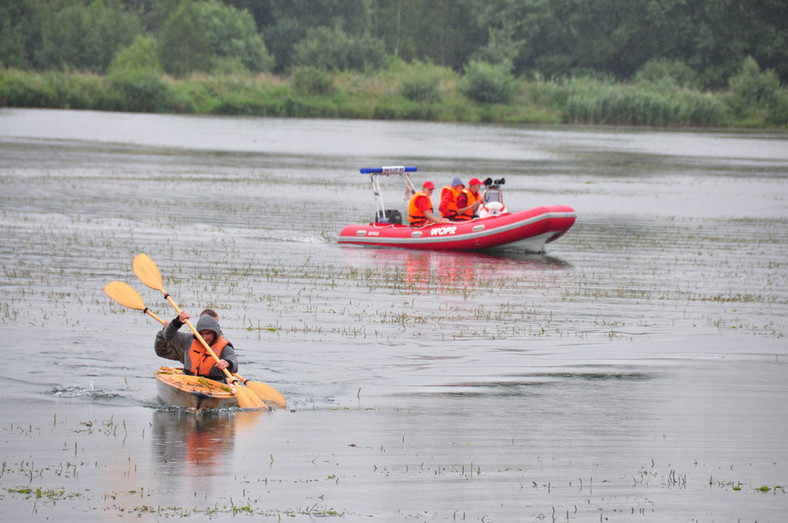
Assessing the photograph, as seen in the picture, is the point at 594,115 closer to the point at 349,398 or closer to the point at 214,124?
the point at 214,124

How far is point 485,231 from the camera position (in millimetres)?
20594

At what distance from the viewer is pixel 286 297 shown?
15.5 metres

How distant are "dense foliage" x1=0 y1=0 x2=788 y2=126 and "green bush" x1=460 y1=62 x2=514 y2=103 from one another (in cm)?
10

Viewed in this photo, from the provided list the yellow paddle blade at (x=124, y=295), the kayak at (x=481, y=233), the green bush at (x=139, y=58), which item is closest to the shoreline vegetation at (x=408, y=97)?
the green bush at (x=139, y=58)

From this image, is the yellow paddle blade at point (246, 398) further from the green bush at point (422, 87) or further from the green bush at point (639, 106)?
the green bush at point (422, 87)

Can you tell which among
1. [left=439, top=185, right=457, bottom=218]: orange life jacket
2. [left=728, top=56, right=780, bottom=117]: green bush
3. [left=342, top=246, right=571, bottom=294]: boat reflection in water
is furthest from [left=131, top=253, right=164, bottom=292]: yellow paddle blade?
[left=728, top=56, right=780, bottom=117]: green bush

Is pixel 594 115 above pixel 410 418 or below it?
above

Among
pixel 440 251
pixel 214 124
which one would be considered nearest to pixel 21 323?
pixel 440 251

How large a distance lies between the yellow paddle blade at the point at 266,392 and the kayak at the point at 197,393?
Result: 253 millimetres

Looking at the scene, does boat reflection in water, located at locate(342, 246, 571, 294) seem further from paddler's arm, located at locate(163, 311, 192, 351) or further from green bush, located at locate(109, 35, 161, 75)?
green bush, located at locate(109, 35, 161, 75)

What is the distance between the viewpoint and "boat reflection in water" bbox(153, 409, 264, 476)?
880 centimetres

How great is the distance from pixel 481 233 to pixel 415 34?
262 ft

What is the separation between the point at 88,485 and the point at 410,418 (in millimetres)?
3029

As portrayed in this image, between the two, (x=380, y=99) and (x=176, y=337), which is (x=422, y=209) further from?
(x=380, y=99)
